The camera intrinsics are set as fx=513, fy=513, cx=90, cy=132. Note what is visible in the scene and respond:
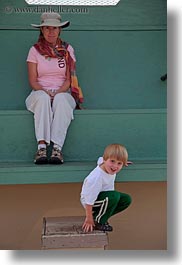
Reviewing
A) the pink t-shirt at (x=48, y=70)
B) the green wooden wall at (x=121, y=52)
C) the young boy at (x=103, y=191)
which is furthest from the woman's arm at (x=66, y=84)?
the young boy at (x=103, y=191)

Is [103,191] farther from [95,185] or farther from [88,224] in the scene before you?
[88,224]

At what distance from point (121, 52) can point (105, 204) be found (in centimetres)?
180

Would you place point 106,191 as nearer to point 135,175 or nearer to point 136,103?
point 135,175

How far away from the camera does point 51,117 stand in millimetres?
3510

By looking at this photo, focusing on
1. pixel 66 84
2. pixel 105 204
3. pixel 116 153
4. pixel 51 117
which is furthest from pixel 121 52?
pixel 105 204

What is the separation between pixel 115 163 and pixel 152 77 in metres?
1.64

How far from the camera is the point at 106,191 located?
10.1 ft

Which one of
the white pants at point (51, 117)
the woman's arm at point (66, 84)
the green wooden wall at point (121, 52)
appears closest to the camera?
the white pants at point (51, 117)

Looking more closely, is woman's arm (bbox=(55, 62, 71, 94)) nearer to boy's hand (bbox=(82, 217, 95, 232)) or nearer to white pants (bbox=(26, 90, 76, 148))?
white pants (bbox=(26, 90, 76, 148))

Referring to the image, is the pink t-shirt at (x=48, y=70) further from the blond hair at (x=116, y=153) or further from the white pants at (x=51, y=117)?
the blond hair at (x=116, y=153)

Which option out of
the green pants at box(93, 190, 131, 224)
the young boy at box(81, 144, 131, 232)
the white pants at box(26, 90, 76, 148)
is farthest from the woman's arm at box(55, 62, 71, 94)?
the green pants at box(93, 190, 131, 224)

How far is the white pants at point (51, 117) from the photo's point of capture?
11.4 feet

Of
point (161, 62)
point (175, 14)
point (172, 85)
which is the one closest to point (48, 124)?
point (172, 85)

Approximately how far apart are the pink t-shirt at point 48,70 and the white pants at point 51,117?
32 cm
